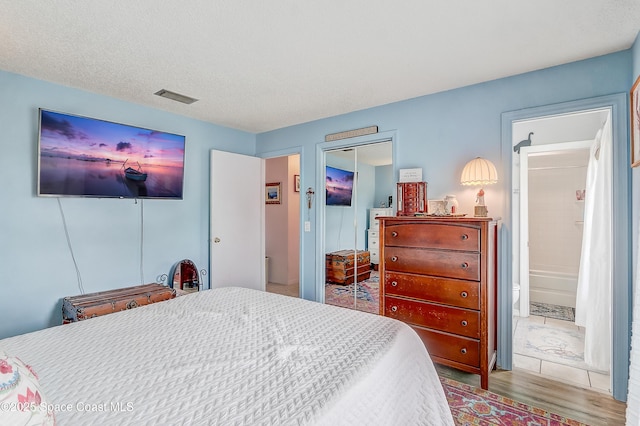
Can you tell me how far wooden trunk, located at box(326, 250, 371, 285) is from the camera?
355 centimetres

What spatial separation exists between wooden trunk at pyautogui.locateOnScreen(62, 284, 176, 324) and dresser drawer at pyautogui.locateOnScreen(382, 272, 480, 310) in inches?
88.3

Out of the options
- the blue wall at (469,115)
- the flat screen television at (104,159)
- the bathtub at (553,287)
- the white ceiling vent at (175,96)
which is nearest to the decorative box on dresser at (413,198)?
the blue wall at (469,115)

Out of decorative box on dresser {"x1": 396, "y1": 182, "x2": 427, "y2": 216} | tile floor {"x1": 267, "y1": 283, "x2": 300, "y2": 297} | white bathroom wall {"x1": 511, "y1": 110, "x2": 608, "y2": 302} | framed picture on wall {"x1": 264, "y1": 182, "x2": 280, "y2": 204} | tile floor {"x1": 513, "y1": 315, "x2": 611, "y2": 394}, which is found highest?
white bathroom wall {"x1": 511, "y1": 110, "x2": 608, "y2": 302}

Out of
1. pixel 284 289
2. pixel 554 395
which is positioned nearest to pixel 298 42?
pixel 554 395

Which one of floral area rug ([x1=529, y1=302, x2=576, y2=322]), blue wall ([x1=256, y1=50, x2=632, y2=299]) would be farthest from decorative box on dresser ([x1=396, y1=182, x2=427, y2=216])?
floral area rug ([x1=529, y1=302, x2=576, y2=322])

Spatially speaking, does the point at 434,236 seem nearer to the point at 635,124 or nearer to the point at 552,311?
the point at 635,124

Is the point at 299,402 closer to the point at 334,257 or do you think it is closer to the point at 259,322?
the point at 259,322

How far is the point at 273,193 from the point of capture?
5.43 m

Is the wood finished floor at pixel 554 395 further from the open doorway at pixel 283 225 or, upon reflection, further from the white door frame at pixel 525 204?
the open doorway at pixel 283 225

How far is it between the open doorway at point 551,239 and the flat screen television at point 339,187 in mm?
1703

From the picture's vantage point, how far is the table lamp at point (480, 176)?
8.24 ft

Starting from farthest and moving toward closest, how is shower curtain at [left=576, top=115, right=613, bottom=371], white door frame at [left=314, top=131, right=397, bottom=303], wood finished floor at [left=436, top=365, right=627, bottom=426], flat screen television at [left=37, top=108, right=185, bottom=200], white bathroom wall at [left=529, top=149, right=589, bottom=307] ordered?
white door frame at [left=314, top=131, right=397, bottom=303] < white bathroom wall at [left=529, top=149, right=589, bottom=307] < flat screen television at [left=37, top=108, right=185, bottom=200] < shower curtain at [left=576, top=115, right=613, bottom=371] < wood finished floor at [left=436, top=365, right=627, bottom=426]

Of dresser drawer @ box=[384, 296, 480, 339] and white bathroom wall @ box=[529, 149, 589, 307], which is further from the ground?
white bathroom wall @ box=[529, 149, 589, 307]

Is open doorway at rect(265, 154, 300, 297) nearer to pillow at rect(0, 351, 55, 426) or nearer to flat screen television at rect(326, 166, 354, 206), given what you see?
flat screen television at rect(326, 166, 354, 206)
